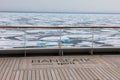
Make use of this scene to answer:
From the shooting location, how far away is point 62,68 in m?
3.93

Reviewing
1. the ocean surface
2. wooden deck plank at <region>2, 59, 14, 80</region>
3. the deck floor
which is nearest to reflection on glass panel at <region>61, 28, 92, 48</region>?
the ocean surface

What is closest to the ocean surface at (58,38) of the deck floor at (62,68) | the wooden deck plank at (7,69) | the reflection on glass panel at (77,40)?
the reflection on glass panel at (77,40)

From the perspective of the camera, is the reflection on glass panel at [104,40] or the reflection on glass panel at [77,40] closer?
the reflection on glass panel at [77,40]

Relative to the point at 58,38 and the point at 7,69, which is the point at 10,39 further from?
the point at 7,69

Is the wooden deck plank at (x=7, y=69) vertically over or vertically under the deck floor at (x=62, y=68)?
over

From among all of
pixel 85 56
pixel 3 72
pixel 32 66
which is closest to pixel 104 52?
pixel 85 56

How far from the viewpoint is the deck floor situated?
3.38m

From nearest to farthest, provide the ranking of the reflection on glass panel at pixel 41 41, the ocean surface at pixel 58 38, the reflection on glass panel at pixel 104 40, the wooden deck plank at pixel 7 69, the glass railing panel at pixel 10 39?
the wooden deck plank at pixel 7 69
the glass railing panel at pixel 10 39
the ocean surface at pixel 58 38
the reflection on glass panel at pixel 41 41
the reflection on glass panel at pixel 104 40

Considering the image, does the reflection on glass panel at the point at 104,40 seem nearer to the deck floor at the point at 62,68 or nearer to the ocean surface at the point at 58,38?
the ocean surface at the point at 58,38

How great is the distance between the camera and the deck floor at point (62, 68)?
3375mm

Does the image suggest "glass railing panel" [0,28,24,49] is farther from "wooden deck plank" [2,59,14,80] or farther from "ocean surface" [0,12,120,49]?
"wooden deck plank" [2,59,14,80]

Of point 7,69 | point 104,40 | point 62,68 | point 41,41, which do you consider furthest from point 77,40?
point 7,69

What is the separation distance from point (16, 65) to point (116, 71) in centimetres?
180

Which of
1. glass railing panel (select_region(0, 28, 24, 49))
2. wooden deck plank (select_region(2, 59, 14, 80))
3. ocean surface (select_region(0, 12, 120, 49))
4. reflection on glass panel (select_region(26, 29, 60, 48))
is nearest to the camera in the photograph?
wooden deck plank (select_region(2, 59, 14, 80))
